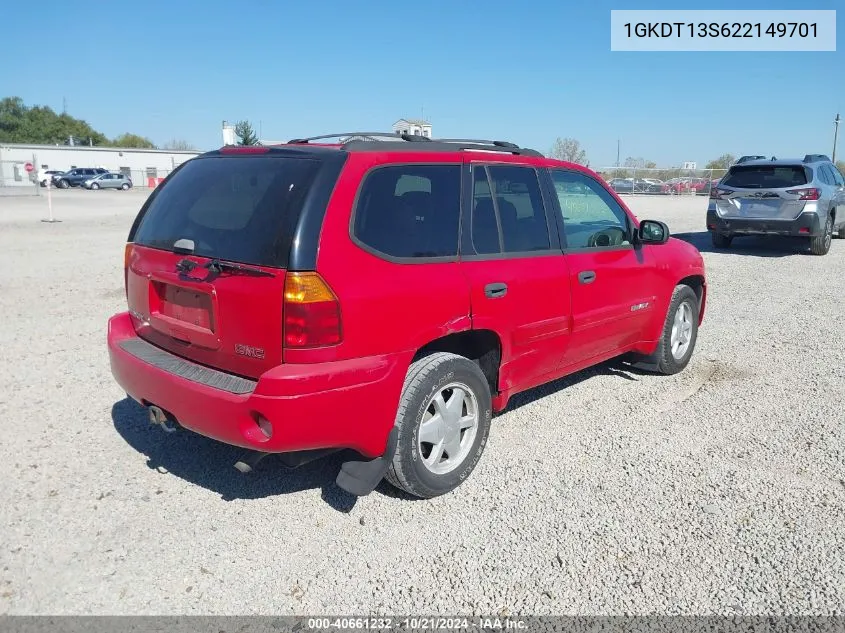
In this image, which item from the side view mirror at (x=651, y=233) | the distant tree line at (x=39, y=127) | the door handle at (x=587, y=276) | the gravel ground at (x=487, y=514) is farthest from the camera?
the distant tree line at (x=39, y=127)

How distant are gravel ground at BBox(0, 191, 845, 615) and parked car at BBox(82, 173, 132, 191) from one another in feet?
154

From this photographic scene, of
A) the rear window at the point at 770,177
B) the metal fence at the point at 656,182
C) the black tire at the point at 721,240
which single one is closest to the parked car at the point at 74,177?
the metal fence at the point at 656,182

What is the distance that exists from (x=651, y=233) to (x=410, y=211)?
225 cm

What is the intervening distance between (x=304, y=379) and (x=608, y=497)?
1.79 metres

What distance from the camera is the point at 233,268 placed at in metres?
2.98

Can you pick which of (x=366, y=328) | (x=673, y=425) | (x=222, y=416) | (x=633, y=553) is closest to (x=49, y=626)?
(x=222, y=416)

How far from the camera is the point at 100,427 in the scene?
432cm

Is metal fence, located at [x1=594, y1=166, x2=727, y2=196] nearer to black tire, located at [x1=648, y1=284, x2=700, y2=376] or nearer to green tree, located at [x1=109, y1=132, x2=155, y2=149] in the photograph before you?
black tire, located at [x1=648, y1=284, x2=700, y2=376]

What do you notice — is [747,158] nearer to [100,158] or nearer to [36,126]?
[100,158]

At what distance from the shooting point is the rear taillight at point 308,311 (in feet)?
9.23

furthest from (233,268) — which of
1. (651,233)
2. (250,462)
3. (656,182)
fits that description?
(656,182)

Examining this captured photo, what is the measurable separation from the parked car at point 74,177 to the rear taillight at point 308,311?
51.1m

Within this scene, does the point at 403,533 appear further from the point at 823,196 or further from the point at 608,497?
the point at 823,196

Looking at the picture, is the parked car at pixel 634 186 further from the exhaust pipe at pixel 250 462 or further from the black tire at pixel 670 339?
the exhaust pipe at pixel 250 462
